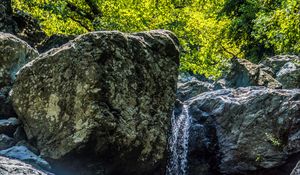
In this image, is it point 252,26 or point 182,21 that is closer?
point 182,21

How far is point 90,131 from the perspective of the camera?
923 centimetres

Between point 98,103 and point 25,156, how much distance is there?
2.20 meters

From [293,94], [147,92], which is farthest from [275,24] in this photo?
[147,92]

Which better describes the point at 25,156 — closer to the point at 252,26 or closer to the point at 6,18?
the point at 6,18

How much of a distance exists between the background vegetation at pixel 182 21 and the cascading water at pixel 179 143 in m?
4.79

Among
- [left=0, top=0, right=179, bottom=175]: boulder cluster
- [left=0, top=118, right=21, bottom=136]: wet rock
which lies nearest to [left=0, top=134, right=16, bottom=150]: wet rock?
[left=0, top=0, right=179, bottom=175]: boulder cluster

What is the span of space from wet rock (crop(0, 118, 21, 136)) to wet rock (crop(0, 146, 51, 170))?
1050mm

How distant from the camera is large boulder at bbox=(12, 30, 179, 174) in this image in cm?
941

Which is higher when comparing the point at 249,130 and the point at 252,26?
the point at 252,26

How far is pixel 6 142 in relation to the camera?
9977 mm

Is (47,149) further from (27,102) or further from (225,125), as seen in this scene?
(225,125)

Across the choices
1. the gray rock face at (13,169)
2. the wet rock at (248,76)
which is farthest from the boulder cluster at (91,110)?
the wet rock at (248,76)

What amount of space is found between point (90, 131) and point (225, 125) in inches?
262

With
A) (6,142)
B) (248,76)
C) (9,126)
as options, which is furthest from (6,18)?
(248,76)
